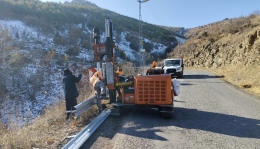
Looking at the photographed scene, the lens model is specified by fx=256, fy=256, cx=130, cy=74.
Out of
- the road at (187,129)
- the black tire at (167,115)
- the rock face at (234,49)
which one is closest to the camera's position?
the road at (187,129)

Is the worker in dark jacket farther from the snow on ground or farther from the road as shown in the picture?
the road

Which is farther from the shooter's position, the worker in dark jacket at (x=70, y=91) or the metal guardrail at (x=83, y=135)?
the worker in dark jacket at (x=70, y=91)

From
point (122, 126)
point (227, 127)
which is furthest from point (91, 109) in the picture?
point (227, 127)

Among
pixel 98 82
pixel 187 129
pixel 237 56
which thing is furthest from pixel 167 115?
pixel 237 56

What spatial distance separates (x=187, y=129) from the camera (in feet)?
23.7

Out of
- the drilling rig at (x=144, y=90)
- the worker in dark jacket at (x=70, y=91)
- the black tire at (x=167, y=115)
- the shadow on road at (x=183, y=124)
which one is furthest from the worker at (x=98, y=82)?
the black tire at (x=167, y=115)

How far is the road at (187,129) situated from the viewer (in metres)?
5.97

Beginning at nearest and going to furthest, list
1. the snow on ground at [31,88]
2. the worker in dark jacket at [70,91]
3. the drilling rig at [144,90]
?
the drilling rig at [144,90] → the worker in dark jacket at [70,91] → the snow on ground at [31,88]

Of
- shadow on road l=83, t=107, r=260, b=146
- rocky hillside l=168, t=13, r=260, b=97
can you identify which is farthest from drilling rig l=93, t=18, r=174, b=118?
rocky hillside l=168, t=13, r=260, b=97

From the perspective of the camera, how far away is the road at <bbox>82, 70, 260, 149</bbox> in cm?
597

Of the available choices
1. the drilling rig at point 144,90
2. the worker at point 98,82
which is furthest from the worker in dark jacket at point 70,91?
the drilling rig at point 144,90

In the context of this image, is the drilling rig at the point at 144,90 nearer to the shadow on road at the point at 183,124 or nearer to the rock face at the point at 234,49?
the shadow on road at the point at 183,124

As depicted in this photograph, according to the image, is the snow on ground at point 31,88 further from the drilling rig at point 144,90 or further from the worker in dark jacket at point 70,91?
the drilling rig at point 144,90

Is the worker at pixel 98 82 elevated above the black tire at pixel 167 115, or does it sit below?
above
